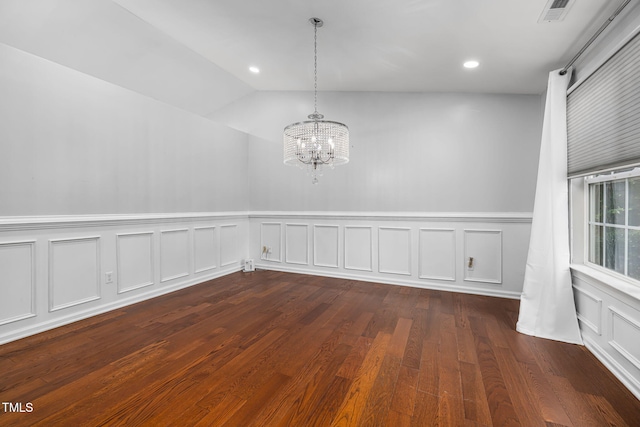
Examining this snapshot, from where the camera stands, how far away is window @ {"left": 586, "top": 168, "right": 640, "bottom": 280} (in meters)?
1.97

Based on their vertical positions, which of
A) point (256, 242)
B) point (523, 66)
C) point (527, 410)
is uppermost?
point (523, 66)

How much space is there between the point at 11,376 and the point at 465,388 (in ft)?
9.38

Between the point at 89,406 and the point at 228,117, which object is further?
the point at 228,117

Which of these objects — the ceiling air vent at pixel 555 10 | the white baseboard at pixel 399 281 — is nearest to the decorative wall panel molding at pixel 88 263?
the white baseboard at pixel 399 281

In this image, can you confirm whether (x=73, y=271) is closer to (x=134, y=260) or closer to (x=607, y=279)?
(x=134, y=260)

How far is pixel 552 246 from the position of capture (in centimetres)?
253

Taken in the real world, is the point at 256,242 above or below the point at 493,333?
above

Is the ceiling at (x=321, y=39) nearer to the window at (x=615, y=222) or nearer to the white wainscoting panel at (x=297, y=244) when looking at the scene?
the window at (x=615, y=222)

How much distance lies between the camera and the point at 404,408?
1.58 metres

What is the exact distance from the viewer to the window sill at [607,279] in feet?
5.88

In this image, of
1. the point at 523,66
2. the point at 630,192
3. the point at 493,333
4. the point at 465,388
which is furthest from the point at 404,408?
the point at 523,66

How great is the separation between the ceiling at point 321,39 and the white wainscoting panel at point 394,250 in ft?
6.36

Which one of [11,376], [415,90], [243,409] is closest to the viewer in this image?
[243,409]

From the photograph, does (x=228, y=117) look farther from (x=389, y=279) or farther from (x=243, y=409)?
(x=243, y=409)
